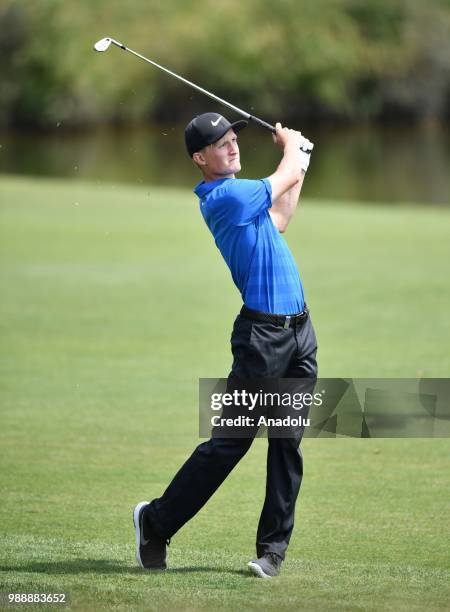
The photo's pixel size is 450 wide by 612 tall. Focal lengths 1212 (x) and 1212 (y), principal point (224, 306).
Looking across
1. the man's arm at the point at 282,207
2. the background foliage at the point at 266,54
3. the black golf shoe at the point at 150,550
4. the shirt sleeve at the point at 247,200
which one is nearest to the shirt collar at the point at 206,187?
the shirt sleeve at the point at 247,200

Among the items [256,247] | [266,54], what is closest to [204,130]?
[256,247]

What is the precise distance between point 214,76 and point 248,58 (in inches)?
103

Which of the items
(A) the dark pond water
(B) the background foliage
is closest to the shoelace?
(A) the dark pond water

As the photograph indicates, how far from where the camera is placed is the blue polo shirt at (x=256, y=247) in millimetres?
4551

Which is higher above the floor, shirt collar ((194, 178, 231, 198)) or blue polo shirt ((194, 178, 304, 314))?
shirt collar ((194, 178, 231, 198))

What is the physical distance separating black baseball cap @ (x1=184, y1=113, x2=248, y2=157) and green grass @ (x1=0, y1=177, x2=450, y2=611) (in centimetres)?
164

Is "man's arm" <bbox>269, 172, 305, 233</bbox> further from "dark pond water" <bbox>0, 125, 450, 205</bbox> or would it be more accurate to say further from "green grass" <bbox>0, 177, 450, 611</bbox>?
"dark pond water" <bbox>0, 125, 450, 205</bbox>

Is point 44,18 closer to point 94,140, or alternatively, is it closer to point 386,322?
point 94,140

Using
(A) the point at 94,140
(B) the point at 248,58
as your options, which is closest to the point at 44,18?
(A) the point at 94,140

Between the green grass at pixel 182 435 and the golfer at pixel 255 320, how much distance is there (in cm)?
19

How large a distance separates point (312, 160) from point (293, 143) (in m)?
43.1

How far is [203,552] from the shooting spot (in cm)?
504

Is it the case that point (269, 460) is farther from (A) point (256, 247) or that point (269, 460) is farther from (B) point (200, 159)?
(B) point (200, 159)

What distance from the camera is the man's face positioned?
15.4ft
